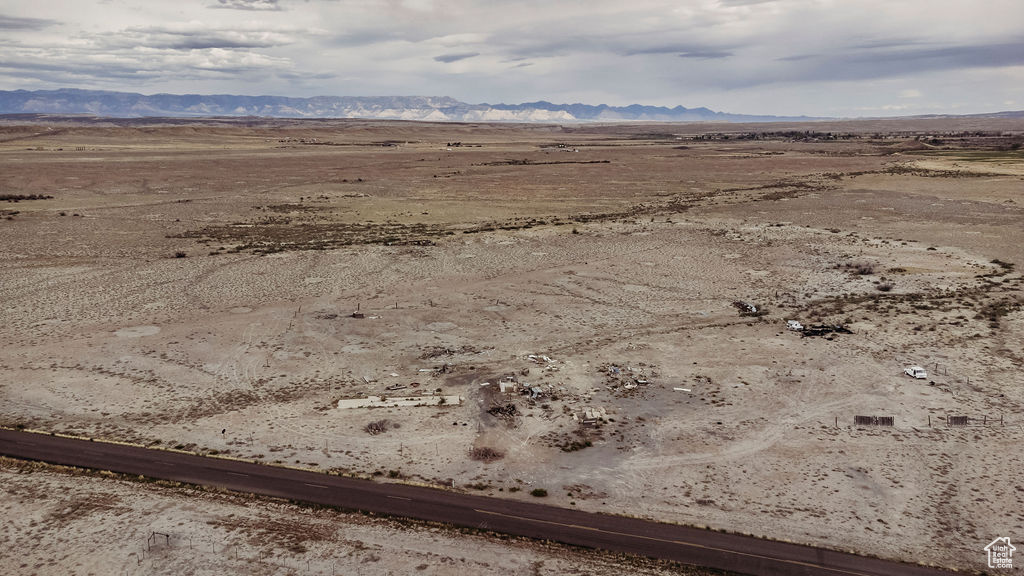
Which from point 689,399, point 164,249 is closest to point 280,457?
point 689,399

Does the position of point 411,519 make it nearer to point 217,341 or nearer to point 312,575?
point 312,575

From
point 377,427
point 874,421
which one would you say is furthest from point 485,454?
point 874,421

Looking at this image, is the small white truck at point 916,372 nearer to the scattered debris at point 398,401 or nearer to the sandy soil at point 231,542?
the sandy soil at point 231,542

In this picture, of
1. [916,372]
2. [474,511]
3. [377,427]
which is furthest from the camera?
[916,372]

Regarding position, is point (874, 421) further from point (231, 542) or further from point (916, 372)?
point (231, 542)

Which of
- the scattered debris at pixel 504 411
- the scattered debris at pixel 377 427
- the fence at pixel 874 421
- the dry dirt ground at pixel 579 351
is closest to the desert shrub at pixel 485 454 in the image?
the dry dirt ground at pixel 579 351

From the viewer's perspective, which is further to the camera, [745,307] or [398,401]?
[745,307]
